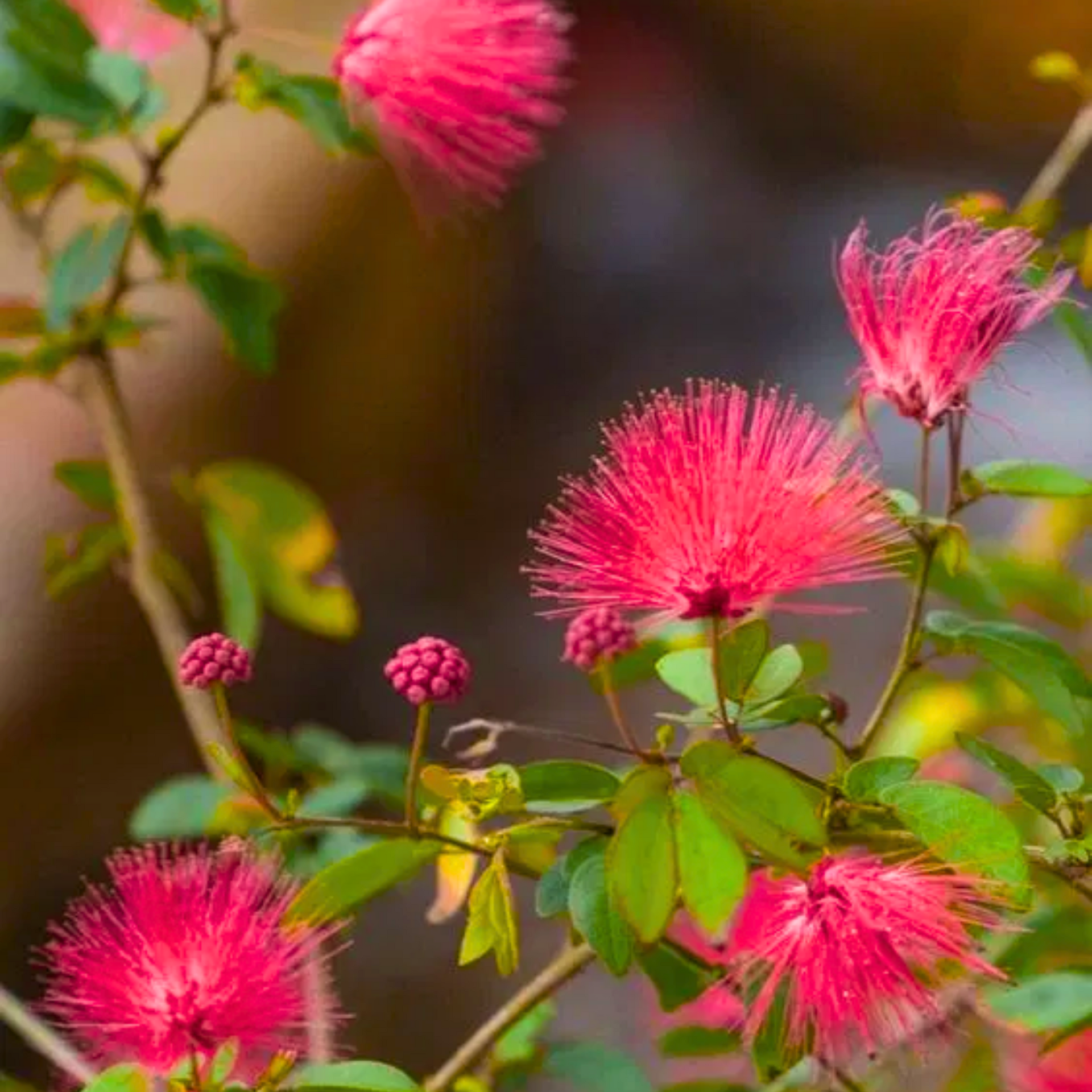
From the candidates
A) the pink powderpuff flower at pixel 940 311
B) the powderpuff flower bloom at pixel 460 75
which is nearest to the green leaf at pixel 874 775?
the pink powderpuff flower at pixel 940 311

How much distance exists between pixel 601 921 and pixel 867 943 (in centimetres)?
9

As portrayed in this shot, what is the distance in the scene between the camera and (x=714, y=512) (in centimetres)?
54

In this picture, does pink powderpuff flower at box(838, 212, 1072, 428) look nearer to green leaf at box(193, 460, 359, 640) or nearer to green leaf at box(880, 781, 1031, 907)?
green leaf at box(880, 781, 1031, 907)

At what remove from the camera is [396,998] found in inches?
73.2

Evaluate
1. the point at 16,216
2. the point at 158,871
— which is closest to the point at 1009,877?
the point at 158,871

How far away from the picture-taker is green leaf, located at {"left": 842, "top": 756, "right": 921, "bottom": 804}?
1.81ft

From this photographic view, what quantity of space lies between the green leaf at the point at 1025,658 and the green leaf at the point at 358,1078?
25 centimetres

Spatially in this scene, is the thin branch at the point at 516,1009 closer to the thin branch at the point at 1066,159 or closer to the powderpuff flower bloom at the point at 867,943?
the powderpuff flower bloom at the point at 867,943

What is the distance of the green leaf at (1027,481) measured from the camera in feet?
1.99

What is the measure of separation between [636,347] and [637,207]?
19 centimetres

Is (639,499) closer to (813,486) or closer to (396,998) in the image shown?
(813,486)

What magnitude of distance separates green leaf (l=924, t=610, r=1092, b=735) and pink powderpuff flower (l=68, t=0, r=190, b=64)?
65cm

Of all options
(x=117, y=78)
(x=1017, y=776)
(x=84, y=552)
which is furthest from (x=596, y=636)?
(x=84, y=552)

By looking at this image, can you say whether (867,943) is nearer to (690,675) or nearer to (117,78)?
(690,675)
